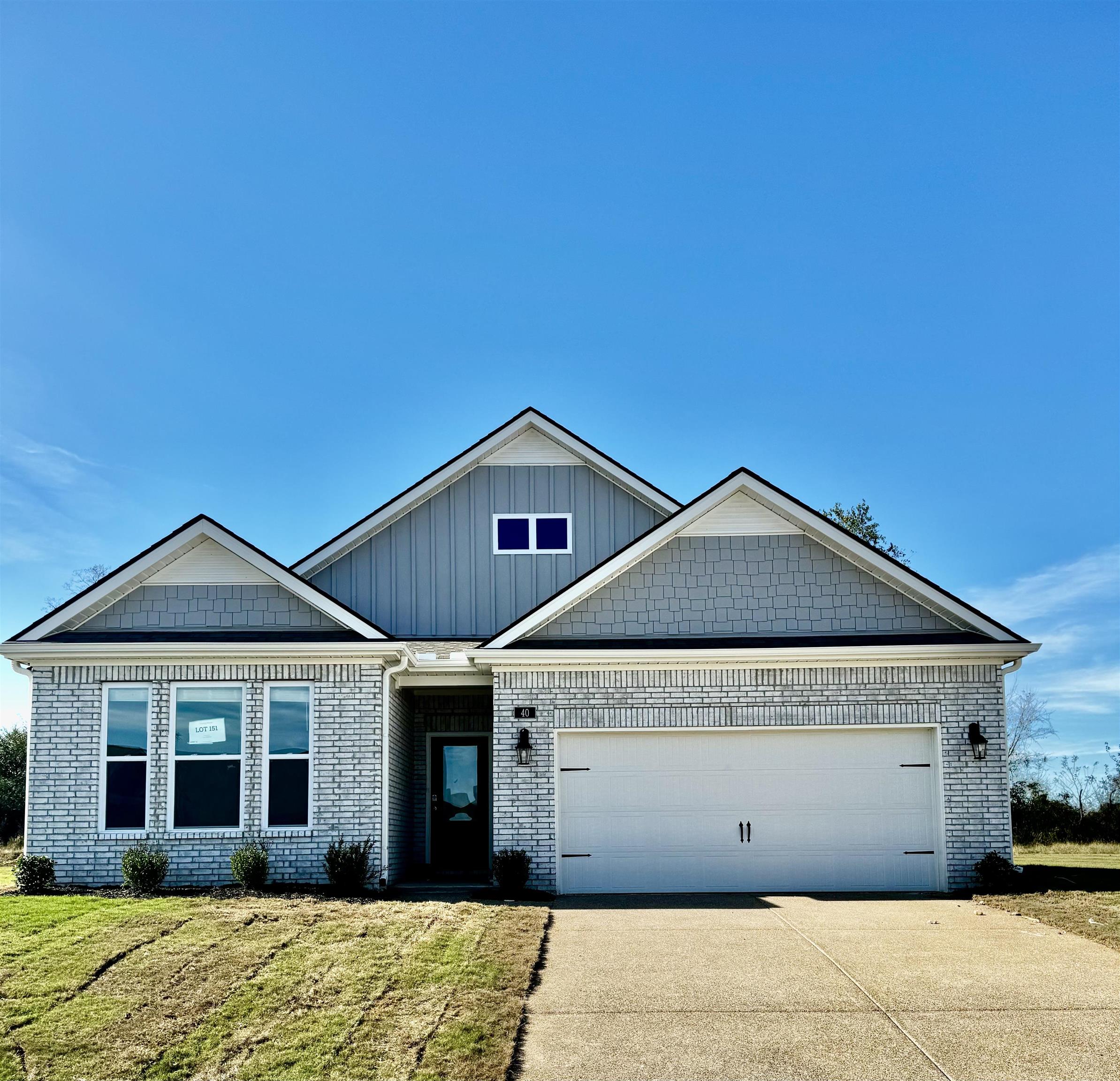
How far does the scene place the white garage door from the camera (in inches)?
571

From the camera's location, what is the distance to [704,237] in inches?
763

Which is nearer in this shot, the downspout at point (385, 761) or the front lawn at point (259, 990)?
the front lawn at point (259, 990)

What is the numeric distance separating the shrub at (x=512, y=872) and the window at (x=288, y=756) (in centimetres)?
246

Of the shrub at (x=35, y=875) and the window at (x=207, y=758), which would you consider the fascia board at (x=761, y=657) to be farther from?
the shrub at (x=35, y=875)

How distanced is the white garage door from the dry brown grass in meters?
1.44

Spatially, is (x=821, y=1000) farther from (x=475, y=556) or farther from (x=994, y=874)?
(x=475, y=556)

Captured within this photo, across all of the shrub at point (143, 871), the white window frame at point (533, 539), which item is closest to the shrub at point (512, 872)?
the shrub at point (143, 871)

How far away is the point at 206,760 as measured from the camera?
14.3 meters

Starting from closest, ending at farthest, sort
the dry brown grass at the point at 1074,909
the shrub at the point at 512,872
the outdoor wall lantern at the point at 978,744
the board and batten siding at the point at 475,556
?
the dry brown grass at the point at 1074,909
the shrub at the point at 512,872
the outdoor wall lantern at the point at 978,744
the board and batten siding at the point at 475,556

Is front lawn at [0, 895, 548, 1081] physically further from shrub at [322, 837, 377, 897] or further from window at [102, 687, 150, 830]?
window at [102, 687, 150, 830]

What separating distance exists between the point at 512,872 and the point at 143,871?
4303 millimetres

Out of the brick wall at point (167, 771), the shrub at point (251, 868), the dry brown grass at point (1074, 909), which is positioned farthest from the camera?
the brick wall at point (167, 771)

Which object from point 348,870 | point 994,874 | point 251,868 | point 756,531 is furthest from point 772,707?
point 251,868

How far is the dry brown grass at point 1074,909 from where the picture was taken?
10836mm
